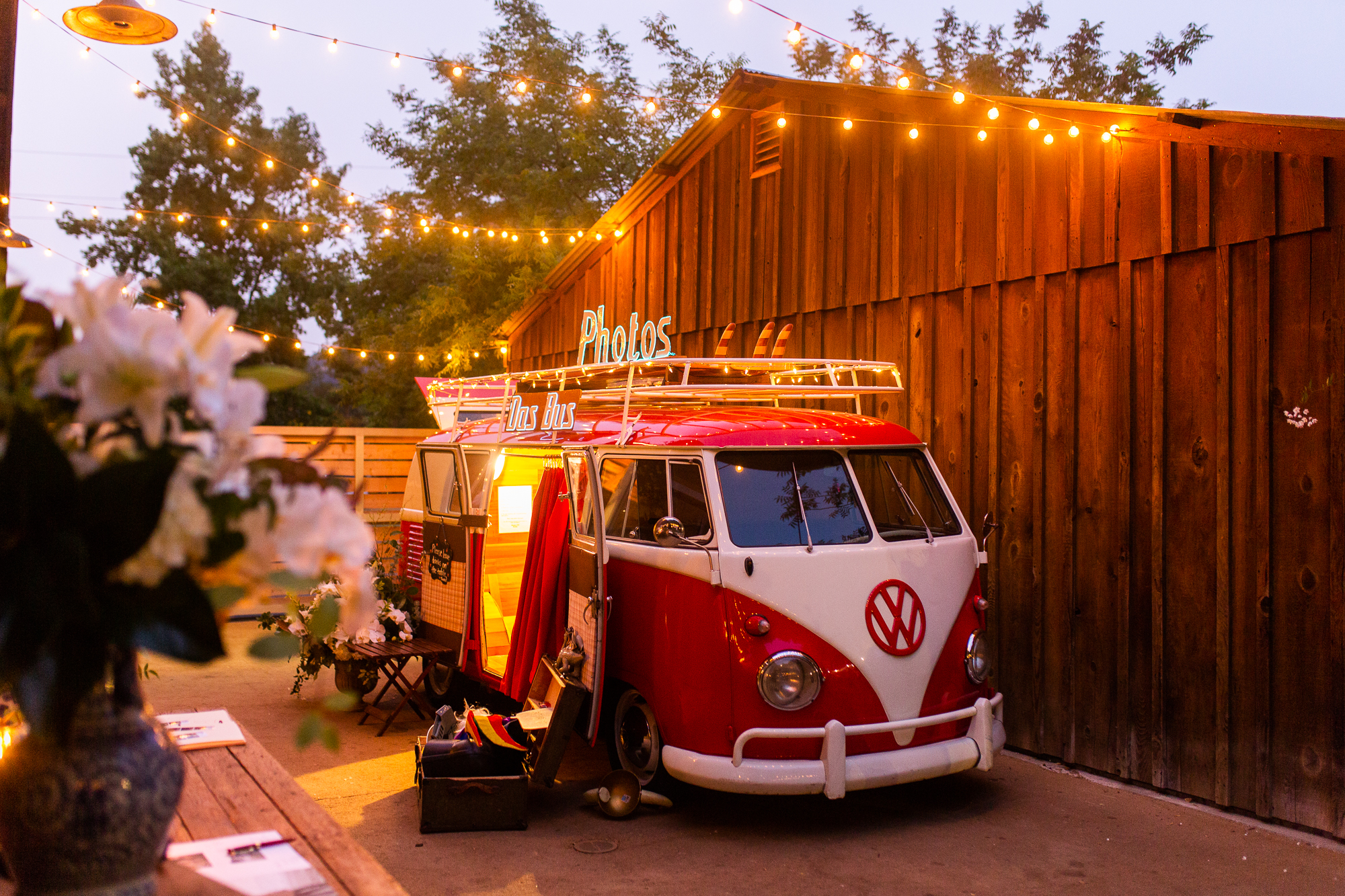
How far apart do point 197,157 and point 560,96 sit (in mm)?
12307

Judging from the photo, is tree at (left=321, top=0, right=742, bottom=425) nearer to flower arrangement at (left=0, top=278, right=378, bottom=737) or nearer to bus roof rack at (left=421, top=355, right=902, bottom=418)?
bus roof rack at (left=421, top=355, right=902, bottom=418)

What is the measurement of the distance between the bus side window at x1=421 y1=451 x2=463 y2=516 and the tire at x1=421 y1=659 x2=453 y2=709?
4.02ft

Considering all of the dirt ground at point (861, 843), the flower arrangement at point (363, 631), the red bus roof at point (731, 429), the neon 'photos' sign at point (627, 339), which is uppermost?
the neon 'photos' sign at point (627, 339)

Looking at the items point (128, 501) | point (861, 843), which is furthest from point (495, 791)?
point (128, 501)

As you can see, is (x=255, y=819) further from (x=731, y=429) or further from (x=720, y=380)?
(x=720, y=380)

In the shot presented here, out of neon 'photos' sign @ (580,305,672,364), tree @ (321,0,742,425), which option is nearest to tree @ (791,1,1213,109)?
tree @ (321,0,742,425)

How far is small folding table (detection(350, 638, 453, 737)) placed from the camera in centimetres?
727

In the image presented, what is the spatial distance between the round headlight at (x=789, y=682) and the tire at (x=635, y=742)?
0.90m

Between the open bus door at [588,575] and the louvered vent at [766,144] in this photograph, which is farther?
the louvered vent at [766,144]

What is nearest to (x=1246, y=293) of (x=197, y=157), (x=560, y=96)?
(x=560, y=96)

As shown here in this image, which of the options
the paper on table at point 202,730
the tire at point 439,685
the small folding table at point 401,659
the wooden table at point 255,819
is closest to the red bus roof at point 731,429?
the small folding table at point 401,659

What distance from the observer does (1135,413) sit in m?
6.16

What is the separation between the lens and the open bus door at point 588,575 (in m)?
5.50

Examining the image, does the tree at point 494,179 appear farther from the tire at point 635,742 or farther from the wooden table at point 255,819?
the wooden table at point 255,819
